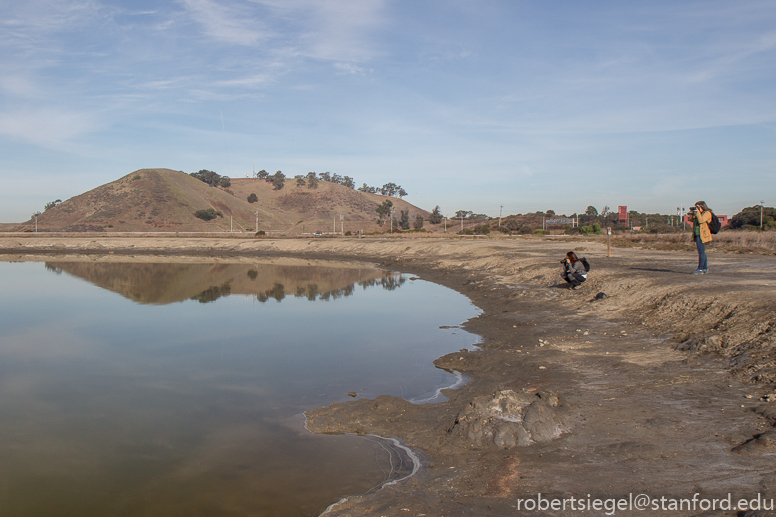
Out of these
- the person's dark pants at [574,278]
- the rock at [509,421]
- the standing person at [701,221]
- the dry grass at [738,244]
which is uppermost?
the standing person at [701,221]

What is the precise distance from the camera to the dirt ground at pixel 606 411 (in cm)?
483

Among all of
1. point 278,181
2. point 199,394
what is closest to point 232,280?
point 199,394

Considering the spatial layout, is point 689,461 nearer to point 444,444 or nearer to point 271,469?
point 444,444

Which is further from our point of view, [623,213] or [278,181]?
[278,181]

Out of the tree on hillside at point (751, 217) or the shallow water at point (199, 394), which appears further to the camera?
the tree on hillside at point (751, 217)

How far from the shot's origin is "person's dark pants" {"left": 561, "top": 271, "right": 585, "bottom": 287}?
54.4ft

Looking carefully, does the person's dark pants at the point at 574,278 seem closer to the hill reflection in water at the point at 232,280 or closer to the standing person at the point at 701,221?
the standing person at the point at 701,221

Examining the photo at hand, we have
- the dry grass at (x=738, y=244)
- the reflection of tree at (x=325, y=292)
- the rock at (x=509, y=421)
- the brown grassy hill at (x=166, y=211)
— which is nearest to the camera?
the rock at (x=509, y=421)

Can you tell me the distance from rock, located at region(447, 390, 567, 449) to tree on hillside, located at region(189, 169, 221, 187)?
190 meters

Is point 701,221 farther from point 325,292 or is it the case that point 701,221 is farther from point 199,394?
point 325,292

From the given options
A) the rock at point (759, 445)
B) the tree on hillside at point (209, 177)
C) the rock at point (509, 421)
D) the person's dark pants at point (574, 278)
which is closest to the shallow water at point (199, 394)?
the rock at point (509, 421)

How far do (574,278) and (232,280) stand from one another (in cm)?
2173

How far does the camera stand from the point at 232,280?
1236 inches

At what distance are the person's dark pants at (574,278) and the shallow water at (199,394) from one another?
342 cm
